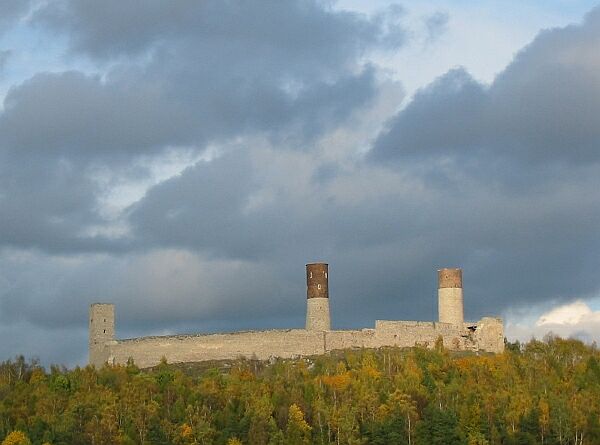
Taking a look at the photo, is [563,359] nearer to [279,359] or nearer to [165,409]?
[279,359]

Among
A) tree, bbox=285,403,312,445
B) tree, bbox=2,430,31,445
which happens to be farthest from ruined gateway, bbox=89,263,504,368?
tree, bbox=2,430,31,445

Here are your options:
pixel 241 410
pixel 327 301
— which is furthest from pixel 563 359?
pixel 241 410

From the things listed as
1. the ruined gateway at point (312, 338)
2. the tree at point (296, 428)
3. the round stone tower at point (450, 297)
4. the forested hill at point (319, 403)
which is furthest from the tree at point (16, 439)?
the round stone tower at point (450, 297)

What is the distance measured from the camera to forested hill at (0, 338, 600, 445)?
80.9 m

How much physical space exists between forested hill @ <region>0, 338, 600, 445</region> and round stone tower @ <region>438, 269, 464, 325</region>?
2976 mm

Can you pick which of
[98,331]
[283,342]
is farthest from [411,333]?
[98,331]

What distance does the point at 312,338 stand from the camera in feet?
298

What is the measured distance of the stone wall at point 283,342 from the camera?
3506 inches

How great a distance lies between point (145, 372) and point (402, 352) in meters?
13.9

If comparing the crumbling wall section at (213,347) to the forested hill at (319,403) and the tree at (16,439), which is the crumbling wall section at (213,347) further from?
the tree at (16,439)

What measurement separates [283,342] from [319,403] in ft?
23.7

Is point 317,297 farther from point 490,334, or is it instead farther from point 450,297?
point 490,334

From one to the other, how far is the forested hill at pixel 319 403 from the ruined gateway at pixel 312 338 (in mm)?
789

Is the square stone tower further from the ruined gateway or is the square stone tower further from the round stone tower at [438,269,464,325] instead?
the round stone tower at [438,269,464,325]
